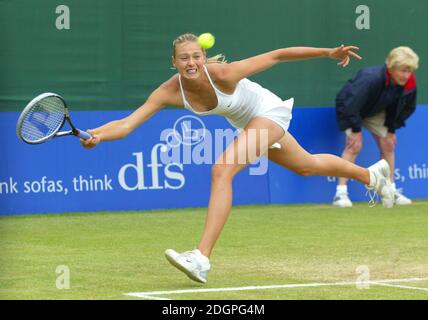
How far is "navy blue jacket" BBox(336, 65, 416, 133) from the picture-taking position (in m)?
12.6

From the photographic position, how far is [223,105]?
26.0ft

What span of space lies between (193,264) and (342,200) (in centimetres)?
564

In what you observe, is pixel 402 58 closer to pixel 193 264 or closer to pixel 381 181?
pixel 381 181

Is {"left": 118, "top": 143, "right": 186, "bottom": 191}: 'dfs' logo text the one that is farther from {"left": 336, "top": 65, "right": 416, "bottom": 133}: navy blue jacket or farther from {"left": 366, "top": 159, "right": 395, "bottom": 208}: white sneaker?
{"left": 366, "top": 159, "right": 395, "bottom": 208}: white sneaker

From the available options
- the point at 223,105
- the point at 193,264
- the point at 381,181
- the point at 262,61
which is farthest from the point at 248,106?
the point at 381,181

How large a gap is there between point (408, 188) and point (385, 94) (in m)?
1.34

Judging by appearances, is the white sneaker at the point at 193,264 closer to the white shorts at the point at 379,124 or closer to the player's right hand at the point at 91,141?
the player's right hand at the point at 91,141

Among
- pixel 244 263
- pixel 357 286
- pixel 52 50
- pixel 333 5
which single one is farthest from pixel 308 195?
pixel 357 286

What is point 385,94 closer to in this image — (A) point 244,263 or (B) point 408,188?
(B) point 408,188

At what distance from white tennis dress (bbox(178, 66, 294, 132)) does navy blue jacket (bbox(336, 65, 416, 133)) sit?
450 centimetres

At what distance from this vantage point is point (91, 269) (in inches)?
318

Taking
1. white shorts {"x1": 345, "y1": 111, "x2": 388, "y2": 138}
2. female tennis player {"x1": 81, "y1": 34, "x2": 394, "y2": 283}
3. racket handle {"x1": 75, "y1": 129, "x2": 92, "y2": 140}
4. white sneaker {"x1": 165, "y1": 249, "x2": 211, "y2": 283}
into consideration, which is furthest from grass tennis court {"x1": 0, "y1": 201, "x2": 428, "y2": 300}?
racket handle {"x1": 75, "y1": 129, "x2": 92, "y2": 140}

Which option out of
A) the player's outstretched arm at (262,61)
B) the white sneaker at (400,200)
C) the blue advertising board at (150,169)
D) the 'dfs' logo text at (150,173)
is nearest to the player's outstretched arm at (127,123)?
the player's outstretched arm at (262,61)

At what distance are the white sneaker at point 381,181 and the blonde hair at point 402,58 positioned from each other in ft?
9.06
